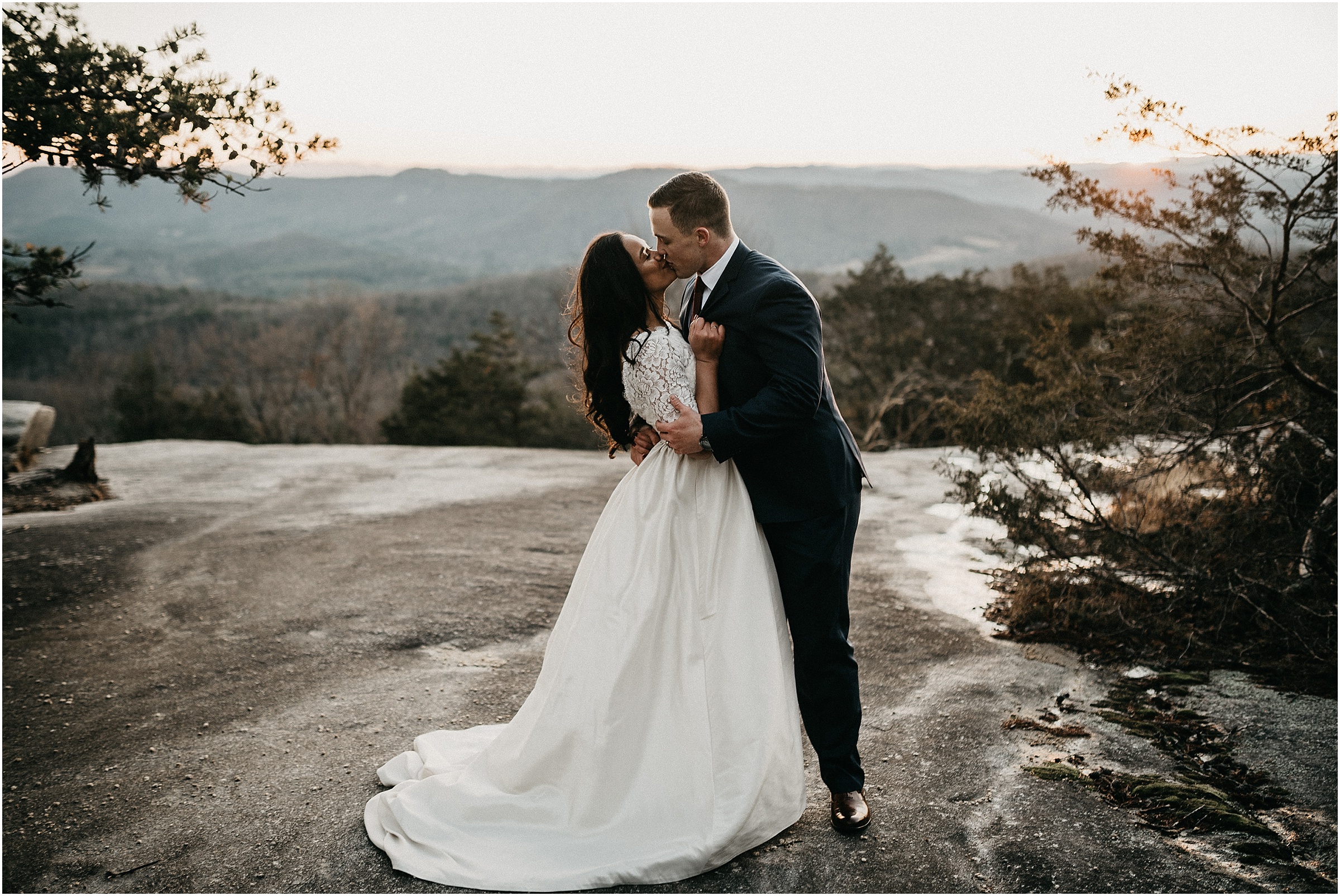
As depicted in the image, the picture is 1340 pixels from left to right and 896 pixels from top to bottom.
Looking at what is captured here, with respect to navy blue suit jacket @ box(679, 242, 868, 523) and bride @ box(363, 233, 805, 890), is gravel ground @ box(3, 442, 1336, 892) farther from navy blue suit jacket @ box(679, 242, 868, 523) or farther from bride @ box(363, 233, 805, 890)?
navy blue suit jacket @ box(679, 242, 868, 523)

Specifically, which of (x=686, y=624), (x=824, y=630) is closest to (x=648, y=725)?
(x=686, y=624)

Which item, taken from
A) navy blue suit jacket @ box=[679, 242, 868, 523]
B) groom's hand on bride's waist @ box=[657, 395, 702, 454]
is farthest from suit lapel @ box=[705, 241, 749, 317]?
groom's hand on bride's waist @ box=[657, 395, 702, 454]

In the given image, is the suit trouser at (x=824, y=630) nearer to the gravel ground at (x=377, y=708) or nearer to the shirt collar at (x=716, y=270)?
the gravel ground at (x=377, y=708)

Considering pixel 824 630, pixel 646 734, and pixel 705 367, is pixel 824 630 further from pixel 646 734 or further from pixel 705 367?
pixel 705 367

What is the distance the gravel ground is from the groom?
40 centimetres

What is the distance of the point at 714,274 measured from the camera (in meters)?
2.74

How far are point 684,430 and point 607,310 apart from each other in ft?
1.51

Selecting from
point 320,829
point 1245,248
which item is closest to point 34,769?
point 320,829

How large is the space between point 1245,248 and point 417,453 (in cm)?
974

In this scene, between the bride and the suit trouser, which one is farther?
the suit trouser

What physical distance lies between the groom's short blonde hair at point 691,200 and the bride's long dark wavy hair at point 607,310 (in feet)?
0.58

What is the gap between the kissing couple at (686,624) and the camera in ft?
8.30

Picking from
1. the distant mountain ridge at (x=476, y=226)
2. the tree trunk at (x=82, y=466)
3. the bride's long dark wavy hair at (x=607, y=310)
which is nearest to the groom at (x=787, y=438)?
the bride's long dark wavy hair at (x=607, y=310)

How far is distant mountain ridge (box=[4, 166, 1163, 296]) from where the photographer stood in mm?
72750
